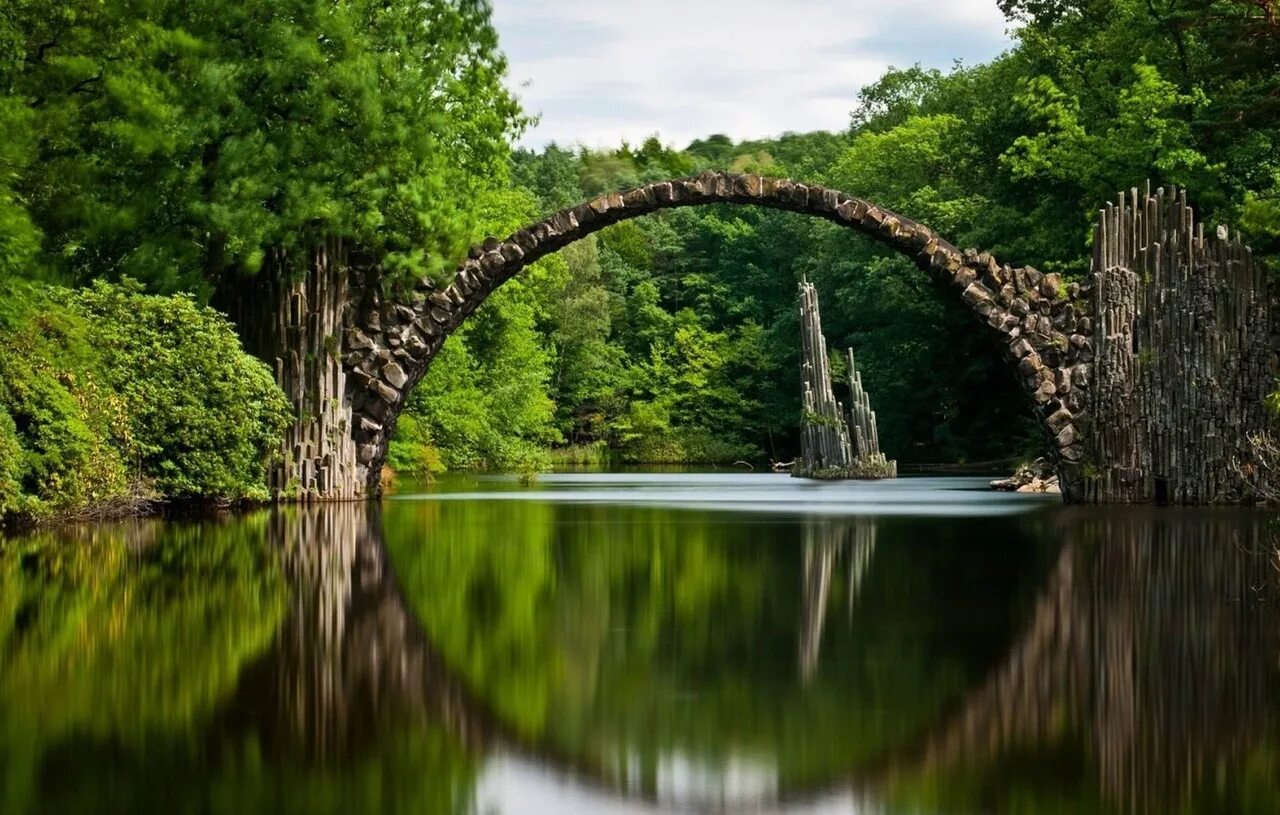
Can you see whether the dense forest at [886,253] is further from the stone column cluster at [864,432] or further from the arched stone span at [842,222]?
the stone column cluster at [864,432]

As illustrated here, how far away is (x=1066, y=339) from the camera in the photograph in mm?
24859

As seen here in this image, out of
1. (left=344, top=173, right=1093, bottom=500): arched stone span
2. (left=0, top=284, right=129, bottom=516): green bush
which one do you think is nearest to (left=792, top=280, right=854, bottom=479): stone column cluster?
(left=344, top=173, right=1093, bottom=500): arched stone span

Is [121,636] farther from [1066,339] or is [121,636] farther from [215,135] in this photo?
[1066,339]

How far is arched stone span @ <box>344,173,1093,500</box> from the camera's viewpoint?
81.2 feet

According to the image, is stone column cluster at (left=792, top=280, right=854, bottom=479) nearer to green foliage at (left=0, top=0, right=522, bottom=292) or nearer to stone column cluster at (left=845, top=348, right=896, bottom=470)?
stone column cluster at (left=845, top=348, right=896, bottom=470)

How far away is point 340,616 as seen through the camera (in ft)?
32.3

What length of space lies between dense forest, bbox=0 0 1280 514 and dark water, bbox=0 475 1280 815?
5.48 m

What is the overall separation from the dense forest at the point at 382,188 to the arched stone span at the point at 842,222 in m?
0.69

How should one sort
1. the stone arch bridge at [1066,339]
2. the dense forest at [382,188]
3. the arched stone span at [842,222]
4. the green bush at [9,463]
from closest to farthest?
the green bush at [9,463]
the dense forest at [382,188]
the stone arch bridge at [1066,339]
the arched stone span at [842,222]

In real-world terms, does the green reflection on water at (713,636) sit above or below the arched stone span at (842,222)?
below

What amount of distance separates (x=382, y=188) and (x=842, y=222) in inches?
273

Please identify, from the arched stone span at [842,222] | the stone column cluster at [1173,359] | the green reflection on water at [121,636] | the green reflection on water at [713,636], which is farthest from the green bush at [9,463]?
the stone column cluster at [1173,359]

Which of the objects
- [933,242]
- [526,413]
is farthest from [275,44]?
[526,413]

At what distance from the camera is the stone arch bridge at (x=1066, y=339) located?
23.4 m
